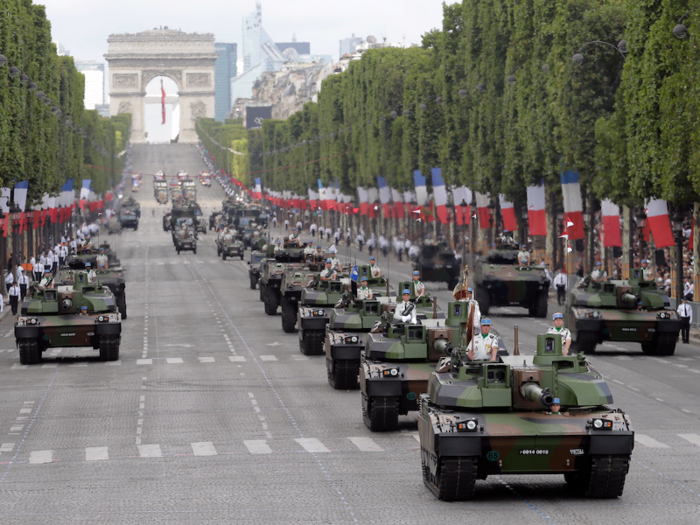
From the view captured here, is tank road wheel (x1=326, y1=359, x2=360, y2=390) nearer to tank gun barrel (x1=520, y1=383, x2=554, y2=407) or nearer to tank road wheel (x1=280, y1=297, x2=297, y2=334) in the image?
tank gun barrel (x1=520, y1=383, x2=554, y2=407)

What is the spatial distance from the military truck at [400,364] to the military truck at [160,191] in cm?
16385

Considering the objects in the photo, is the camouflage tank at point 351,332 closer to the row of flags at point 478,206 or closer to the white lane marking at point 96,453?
the white lane marking at point 96,453

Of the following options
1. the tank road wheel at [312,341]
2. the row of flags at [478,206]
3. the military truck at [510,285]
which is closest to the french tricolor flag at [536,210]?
the row of flags at [478,206]

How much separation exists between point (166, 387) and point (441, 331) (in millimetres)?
8559

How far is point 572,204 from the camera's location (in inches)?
2249

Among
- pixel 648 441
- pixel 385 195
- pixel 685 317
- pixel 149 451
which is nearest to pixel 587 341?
pixel 685 317

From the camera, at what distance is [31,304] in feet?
116

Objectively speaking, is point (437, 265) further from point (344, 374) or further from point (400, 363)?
point (400, 363)

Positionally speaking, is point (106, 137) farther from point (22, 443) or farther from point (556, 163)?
point (22, 443)

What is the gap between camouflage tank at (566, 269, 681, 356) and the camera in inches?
1403

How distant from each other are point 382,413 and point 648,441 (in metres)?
4.14

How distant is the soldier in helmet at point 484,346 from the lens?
1869cm

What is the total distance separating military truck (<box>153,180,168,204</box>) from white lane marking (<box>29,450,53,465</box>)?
165 metres

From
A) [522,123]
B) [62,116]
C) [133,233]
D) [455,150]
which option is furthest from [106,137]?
[522,123]
